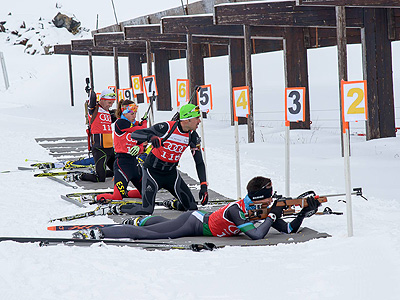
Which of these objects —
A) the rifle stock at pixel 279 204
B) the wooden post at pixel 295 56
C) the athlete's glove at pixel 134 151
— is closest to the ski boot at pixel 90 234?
the rifle stock at pixel 279 204

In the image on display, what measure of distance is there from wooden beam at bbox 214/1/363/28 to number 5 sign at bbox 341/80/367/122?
9.89m

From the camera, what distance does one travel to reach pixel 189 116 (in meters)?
7.96

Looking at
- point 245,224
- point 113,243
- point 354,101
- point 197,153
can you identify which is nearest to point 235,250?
point 245,224

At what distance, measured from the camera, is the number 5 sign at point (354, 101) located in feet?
21.4

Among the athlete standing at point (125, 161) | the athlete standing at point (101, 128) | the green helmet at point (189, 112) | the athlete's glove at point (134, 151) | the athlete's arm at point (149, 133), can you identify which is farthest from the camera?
the athlete standing at point (101, 128)

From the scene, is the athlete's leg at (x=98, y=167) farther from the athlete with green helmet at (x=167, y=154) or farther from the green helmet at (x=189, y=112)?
the green helmet at (x=189, y=112)

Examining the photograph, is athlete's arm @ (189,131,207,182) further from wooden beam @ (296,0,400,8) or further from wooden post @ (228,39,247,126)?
wooden post @ (228,39,247,126)

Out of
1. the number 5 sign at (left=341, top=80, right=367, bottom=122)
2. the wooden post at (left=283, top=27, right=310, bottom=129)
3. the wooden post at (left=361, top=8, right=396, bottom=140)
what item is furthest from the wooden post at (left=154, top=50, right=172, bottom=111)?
the number 5 sign at (left=341, top=80, right=367, bottom=122)

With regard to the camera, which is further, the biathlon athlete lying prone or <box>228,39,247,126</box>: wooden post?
<box>228,39,247,126</box>: wooden post

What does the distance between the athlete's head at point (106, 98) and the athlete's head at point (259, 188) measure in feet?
18.1

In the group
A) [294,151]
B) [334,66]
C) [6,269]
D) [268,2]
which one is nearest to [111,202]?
[6,269]

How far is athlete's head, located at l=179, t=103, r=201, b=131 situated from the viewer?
26.0 feet

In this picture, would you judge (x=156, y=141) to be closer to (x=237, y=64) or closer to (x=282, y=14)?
(x=282, y=14)

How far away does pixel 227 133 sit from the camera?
2147 centimetres
